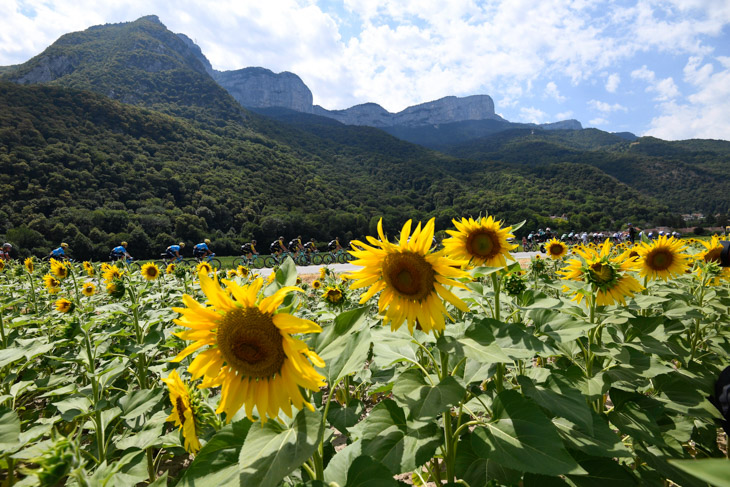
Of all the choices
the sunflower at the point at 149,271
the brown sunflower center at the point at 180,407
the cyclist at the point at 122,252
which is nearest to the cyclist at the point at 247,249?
the cyclist at the point at 122,252

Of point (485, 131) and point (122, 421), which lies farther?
point (485, 131)

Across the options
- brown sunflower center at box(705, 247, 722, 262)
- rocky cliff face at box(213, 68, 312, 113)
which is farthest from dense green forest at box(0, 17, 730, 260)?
rocky cliff face at box(213, 68, 312, 113)

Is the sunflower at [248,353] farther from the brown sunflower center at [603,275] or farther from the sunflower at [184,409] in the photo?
the brown sunflower center at [603,275]

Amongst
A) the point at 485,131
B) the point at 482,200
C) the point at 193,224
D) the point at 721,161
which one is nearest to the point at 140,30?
the point at 193,224

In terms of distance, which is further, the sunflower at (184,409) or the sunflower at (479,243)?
the sunflower at (479,243)

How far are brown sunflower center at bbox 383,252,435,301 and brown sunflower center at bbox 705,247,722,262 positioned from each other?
402 cm

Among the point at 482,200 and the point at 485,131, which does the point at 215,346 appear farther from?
the point at 485,131

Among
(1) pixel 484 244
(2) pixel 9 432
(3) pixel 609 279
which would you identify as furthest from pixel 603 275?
(2) pixel 9 432

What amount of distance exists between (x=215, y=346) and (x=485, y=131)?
560ft

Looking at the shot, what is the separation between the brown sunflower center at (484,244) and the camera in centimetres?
222

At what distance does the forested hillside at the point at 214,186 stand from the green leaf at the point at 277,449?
115ft

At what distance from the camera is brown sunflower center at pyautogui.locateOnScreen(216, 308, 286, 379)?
1.13 m

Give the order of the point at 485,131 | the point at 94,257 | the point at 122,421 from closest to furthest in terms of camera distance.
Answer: the point at 122,421 → the point at 94,257 → the point at 485,131

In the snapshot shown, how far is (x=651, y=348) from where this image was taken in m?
1.93
